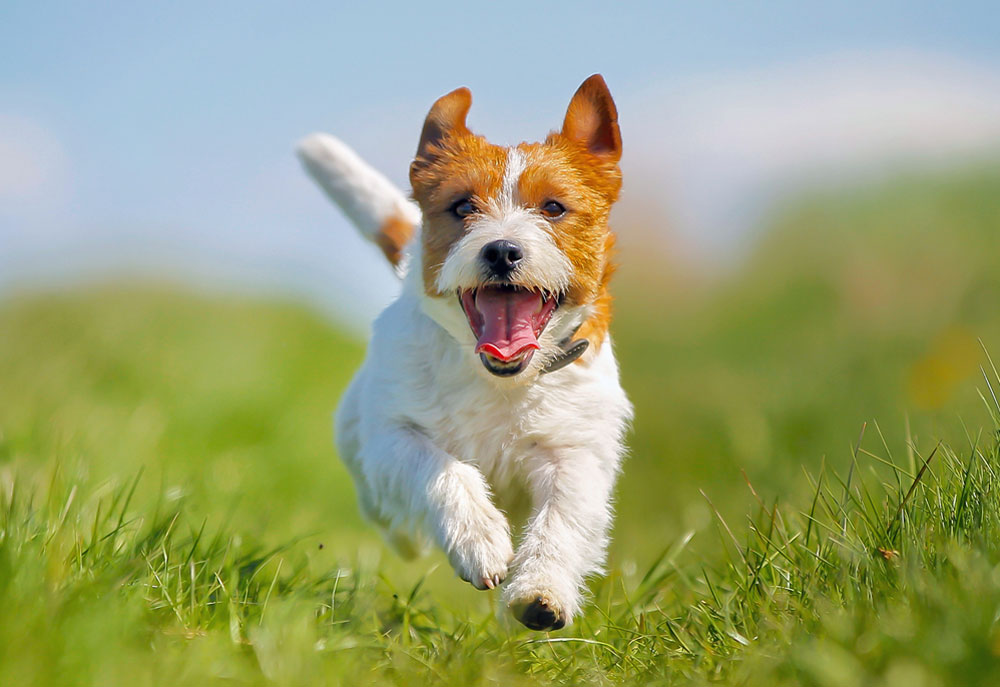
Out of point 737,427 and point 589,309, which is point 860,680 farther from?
point 737,427

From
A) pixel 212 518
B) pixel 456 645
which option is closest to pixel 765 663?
pixel 456 645

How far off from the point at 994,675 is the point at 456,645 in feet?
4.95

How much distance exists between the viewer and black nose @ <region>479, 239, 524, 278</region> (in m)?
3.28

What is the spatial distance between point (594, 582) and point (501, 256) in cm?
147

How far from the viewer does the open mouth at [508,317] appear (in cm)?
338

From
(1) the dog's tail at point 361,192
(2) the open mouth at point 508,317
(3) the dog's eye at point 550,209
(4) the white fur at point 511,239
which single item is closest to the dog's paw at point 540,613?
(2) the open mouth at point 508,317

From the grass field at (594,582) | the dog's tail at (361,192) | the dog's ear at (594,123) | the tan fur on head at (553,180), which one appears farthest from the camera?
the dog's tail at (361,192)

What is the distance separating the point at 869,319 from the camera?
8586 mm

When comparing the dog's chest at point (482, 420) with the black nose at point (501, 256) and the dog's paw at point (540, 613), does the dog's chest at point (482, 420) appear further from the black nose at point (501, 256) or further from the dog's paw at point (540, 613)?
the dog's paw at point (540, 613)

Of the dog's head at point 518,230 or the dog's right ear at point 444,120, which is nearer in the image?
the dog's head at point 518,230

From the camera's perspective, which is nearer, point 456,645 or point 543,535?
point 456,645

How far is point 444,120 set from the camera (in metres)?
3.82

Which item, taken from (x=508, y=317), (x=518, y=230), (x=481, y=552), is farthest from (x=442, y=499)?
(x=518, y=230)

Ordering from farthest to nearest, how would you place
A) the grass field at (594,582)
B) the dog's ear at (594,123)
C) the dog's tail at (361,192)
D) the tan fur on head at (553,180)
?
the dog's tail at (361,192), the dog's ear at (594,123), the tan fur on head at (553,180), the grass field at (594,582)
